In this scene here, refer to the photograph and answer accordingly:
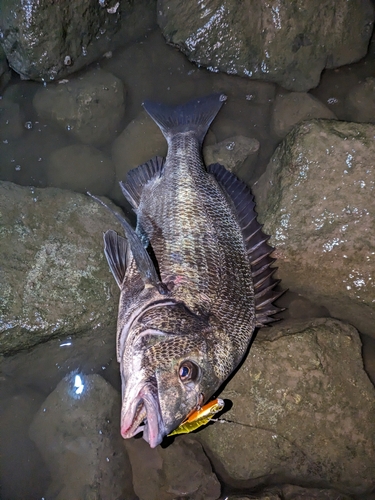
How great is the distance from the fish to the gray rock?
71 cm

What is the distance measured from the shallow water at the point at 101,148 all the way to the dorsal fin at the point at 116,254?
68 centimetres

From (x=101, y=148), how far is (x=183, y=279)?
6.92 feet

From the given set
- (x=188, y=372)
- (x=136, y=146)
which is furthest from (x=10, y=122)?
(x=188, y=372)

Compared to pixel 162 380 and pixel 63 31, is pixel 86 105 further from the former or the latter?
pixel 162 380

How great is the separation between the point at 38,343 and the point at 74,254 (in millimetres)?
832

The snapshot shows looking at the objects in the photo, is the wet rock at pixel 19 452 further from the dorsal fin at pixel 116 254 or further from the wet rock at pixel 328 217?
the wet rock at pixel 328 217

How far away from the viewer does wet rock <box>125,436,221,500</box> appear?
3344mm

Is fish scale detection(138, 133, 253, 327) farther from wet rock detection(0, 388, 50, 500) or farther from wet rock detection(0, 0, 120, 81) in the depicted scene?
wet rock detection(0, 388, 50, 500)

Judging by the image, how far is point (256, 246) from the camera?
3.42m

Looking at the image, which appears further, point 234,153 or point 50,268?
point 234,153

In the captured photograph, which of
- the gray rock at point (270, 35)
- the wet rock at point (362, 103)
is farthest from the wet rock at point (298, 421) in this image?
the gray rock at point (270, 35)

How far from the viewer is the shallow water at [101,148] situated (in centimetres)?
351

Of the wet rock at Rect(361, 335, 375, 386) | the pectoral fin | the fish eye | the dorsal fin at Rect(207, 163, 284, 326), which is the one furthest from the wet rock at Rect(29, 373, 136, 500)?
the wet rock at Rect(361, 335, 375, 386)

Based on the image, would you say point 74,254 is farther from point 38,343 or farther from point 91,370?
point 91,370
